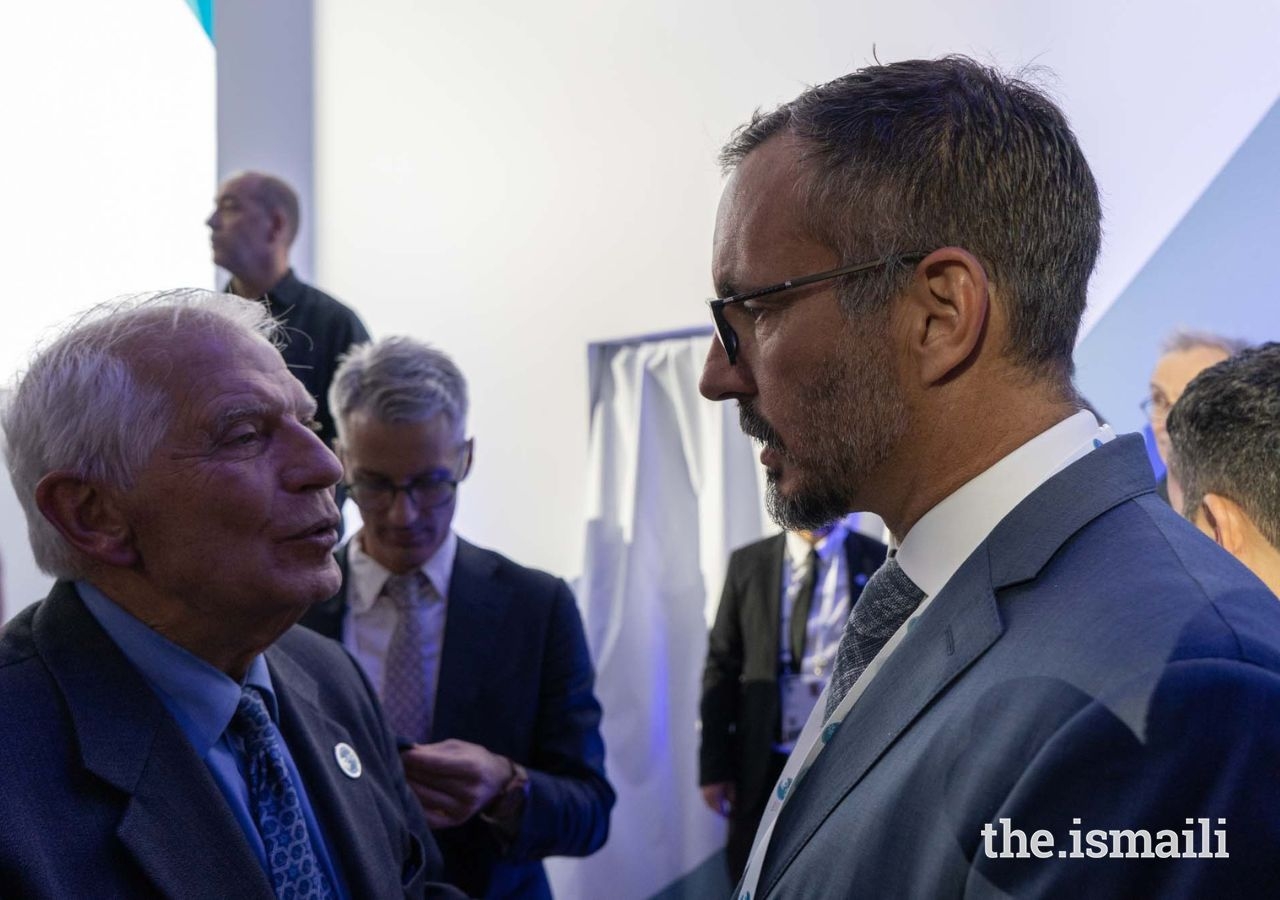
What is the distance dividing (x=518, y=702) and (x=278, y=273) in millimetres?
2340

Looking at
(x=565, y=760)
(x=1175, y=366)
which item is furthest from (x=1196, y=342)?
(x=565, y=760)

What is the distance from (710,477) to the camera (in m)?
5.51

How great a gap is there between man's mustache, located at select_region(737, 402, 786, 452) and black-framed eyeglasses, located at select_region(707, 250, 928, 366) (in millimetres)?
59

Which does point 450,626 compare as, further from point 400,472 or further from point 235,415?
point 235,415

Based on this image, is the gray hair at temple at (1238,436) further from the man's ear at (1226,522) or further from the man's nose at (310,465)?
the man's nose at (310,465)

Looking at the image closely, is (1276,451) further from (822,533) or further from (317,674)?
(822,533)

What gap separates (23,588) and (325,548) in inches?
78.8

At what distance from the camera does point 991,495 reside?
1.22 meters

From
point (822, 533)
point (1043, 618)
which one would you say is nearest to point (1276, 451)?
point (1043, 618)

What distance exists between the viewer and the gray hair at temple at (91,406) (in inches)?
64.9

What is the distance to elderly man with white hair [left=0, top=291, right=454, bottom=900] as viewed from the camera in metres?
1.49

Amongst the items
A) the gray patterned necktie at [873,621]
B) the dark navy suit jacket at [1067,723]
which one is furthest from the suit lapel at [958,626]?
the gray patterned necktie at [873,621]

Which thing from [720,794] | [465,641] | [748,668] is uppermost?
[465,641]

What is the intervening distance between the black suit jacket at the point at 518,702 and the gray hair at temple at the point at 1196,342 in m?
2.37
